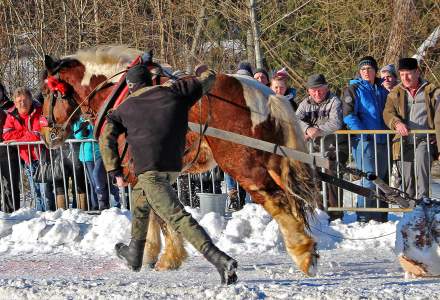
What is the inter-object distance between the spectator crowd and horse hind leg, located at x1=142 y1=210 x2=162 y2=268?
4.58 ft

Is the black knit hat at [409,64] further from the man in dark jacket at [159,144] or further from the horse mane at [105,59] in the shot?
the man in dark jacket at [159,144]

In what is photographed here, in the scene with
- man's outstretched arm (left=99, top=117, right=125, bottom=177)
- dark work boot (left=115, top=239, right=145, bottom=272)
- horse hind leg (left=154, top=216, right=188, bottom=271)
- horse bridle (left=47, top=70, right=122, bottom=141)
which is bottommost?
horse hind leg (left=154, top=216, right=188, bottom=271)

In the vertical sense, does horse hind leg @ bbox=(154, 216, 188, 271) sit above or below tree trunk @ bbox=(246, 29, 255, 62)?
below

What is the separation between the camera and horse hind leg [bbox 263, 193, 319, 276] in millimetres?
7031

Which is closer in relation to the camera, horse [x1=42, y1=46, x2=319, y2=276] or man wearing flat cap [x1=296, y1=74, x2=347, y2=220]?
horse [x1=42, y1=46, x2=319, y2=276]

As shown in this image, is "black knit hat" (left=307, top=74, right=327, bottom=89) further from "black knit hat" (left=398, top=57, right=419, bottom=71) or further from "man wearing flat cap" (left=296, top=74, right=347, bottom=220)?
"black knit hat" (left=398, top=57, right=419, bottom=71)

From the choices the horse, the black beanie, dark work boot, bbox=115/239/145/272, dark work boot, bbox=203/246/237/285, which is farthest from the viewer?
the horse

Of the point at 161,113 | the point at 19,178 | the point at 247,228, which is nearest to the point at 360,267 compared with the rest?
the point at 247,228

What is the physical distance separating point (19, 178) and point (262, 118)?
14.8 ft

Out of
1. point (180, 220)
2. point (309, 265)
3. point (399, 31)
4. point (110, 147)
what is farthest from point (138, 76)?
point (399, 31)

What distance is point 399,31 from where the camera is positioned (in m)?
16.7

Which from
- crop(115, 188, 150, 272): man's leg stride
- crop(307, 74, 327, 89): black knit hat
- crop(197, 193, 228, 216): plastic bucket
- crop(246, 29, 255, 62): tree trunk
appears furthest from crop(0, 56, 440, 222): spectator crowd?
crop(246, 29, 255, 62): tree trunk

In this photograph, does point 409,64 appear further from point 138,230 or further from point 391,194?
point 138,230

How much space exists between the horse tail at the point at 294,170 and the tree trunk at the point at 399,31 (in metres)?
9.58
